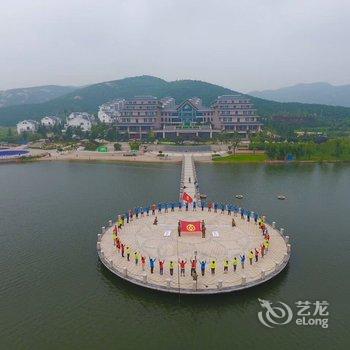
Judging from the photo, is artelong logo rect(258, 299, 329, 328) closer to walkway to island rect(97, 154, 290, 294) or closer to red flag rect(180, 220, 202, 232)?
walkway to island rect(97, 154, 290, 294)

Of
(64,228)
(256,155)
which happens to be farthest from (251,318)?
(256,155)

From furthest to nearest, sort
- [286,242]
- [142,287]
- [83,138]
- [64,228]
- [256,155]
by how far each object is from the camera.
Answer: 1. [83,138]
2. [256,155]
3. [64,228]
4. [286,242]
5. [142,287]

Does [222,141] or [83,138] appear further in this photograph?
[83,138]

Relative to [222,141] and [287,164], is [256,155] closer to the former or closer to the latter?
[287,164]

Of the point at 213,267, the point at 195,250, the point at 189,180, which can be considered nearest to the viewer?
the point at 213,267

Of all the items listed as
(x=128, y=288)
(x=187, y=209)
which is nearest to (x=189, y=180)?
(x=187, y=209)

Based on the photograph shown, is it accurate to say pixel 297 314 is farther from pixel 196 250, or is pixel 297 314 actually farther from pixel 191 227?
pixel 191 227

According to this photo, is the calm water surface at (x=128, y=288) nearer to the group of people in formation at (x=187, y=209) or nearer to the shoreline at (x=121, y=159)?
the group of people in formation at (x=187, y=209)
